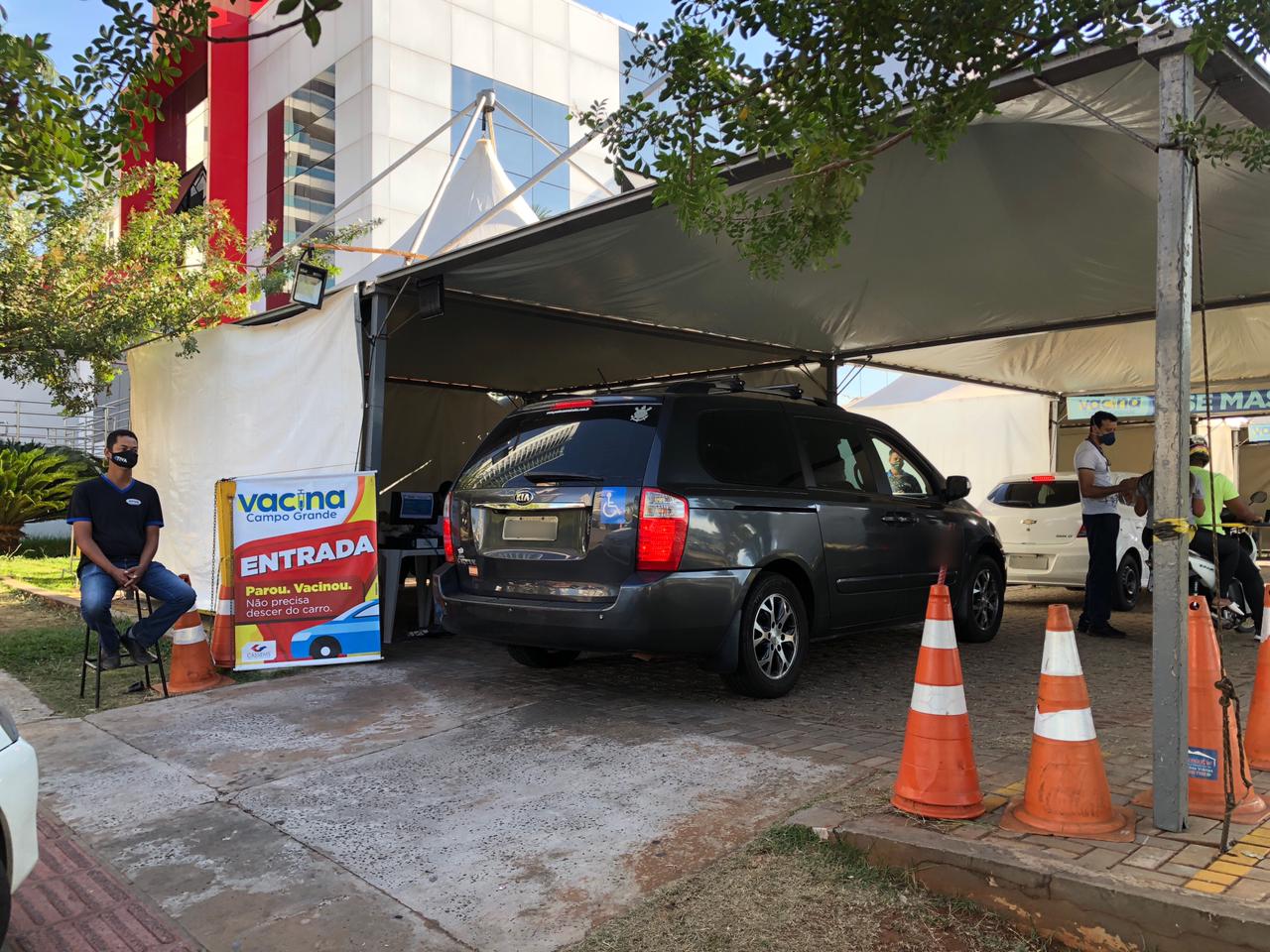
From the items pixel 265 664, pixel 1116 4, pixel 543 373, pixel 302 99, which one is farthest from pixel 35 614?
pixel 302 99

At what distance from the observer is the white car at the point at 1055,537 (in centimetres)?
1040

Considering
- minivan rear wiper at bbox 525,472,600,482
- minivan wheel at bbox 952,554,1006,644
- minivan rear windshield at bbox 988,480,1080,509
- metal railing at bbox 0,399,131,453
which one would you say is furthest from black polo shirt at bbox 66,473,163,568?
metal railing at bbox 0,399,131,453

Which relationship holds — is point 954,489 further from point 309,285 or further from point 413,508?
point 309,285

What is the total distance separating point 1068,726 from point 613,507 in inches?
101

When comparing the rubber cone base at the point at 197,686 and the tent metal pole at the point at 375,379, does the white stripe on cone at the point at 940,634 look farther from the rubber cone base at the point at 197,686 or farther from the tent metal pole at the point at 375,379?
the tent metal pole at the point at 375,379

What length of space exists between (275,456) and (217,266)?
477cm

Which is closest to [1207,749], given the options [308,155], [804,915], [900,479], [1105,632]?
[804,915]

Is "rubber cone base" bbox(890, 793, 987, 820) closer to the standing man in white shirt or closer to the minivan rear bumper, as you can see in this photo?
the minivan rear bumper

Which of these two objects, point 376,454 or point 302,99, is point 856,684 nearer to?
point 376,454

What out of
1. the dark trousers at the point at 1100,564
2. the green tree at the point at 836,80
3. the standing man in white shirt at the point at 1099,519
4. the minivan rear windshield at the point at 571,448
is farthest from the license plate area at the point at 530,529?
the dark trousers at the point at 1100,564

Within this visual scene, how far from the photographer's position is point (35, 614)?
10.0 meters

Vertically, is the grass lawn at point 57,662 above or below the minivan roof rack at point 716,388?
below

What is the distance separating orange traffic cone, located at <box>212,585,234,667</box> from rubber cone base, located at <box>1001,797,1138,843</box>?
5.40m

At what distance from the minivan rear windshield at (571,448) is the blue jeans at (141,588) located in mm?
2036
